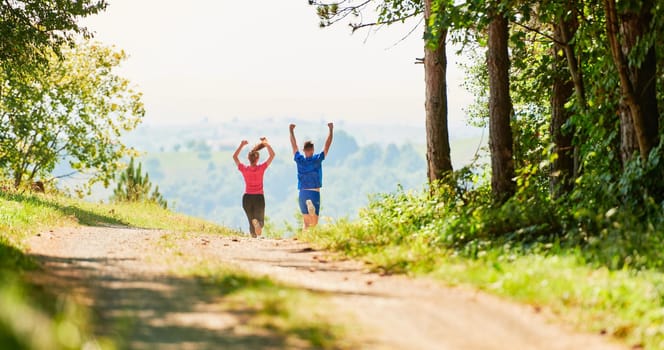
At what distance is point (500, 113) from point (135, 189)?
22872 millimetres

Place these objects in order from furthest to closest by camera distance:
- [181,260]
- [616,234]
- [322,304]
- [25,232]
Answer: [25,232], [181,260], [616,234], [322,304]

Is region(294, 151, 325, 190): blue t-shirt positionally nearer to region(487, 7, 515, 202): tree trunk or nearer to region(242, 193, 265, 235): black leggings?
region(242, 193, 265, 235): black leggings

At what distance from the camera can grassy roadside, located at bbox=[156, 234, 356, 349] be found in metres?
6.38

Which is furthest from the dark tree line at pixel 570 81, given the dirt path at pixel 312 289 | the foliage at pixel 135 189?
the foliage at pixel 135 189

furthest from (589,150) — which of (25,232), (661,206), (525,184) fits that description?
(25,232)

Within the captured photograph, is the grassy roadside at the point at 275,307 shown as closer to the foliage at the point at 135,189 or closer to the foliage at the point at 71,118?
the foliage at the point at 135,189

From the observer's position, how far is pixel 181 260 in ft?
34.6

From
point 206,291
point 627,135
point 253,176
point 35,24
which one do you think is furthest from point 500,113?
point 35,24

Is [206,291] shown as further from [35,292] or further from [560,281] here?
[560,281]

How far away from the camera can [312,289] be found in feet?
28.5

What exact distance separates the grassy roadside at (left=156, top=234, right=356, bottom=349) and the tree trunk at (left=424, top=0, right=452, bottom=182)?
297 inches

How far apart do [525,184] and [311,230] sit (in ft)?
13.3

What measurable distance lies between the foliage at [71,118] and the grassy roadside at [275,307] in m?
30.5

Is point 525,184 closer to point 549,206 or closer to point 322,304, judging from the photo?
point 549,206
